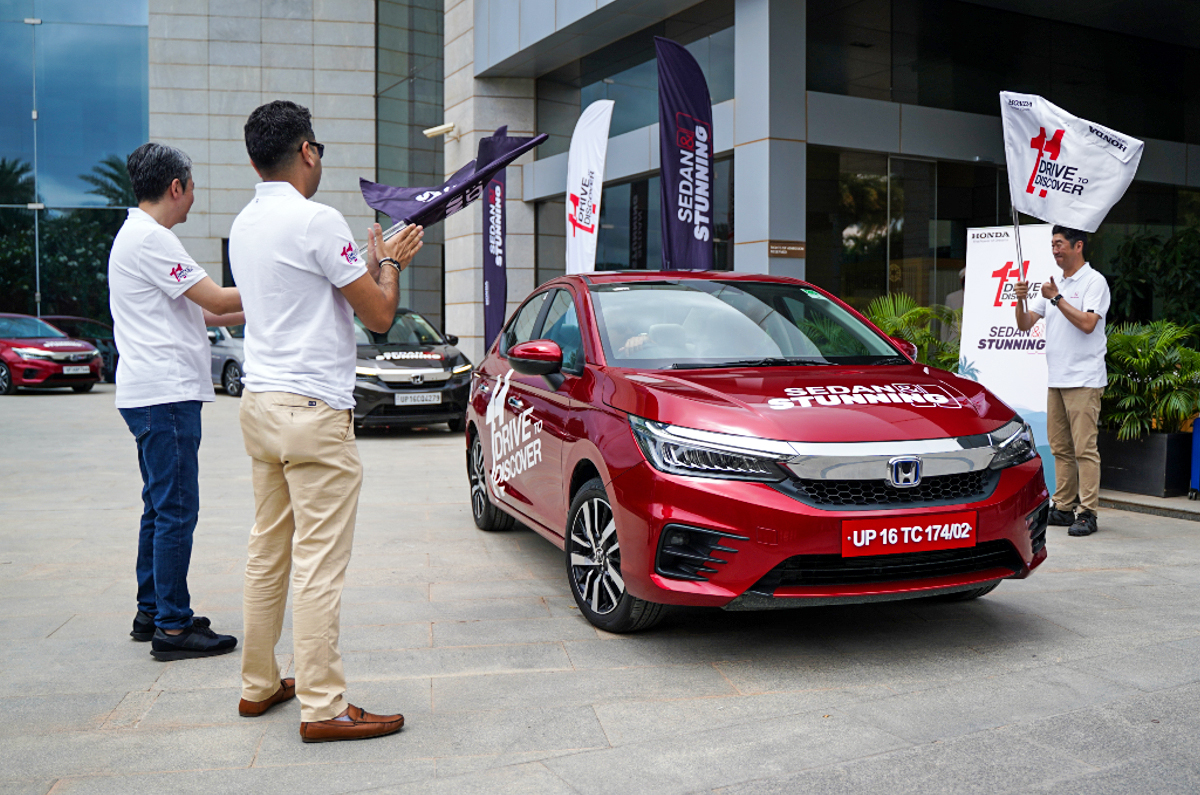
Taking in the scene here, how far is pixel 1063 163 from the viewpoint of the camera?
6629 millimetres

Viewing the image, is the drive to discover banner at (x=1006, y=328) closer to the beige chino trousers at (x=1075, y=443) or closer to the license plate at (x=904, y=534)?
the beige chino trousers at (x=1075, y=443)

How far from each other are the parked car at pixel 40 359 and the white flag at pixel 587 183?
38.8 ft

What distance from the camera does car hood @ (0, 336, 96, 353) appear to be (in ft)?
63.5

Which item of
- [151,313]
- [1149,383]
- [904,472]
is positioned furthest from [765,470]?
[1149,383]

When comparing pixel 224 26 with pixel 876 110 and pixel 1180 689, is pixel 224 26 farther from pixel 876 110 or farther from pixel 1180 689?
pixel 1180 689

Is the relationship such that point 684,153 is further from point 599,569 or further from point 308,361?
point 308,361

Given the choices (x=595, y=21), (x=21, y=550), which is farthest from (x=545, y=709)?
(x=595, y=21)

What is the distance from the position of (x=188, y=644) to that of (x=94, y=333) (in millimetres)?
21508

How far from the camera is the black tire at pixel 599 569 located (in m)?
4.16

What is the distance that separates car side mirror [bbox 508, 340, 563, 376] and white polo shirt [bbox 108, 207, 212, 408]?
1.42 meters

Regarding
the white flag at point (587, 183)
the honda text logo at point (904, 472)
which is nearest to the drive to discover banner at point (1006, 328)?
the honda text logo at point (904, 472)

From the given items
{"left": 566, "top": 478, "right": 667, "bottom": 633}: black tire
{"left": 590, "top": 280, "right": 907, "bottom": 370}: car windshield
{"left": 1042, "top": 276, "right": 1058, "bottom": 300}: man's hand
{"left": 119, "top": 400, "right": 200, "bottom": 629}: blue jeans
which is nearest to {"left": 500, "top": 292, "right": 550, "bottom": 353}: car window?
{"left": 590, "top": 280, "right": 907, "bottom": 370}: car windshield

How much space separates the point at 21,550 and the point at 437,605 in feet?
9.79

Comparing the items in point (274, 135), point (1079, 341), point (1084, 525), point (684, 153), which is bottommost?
point (1084, 525)
